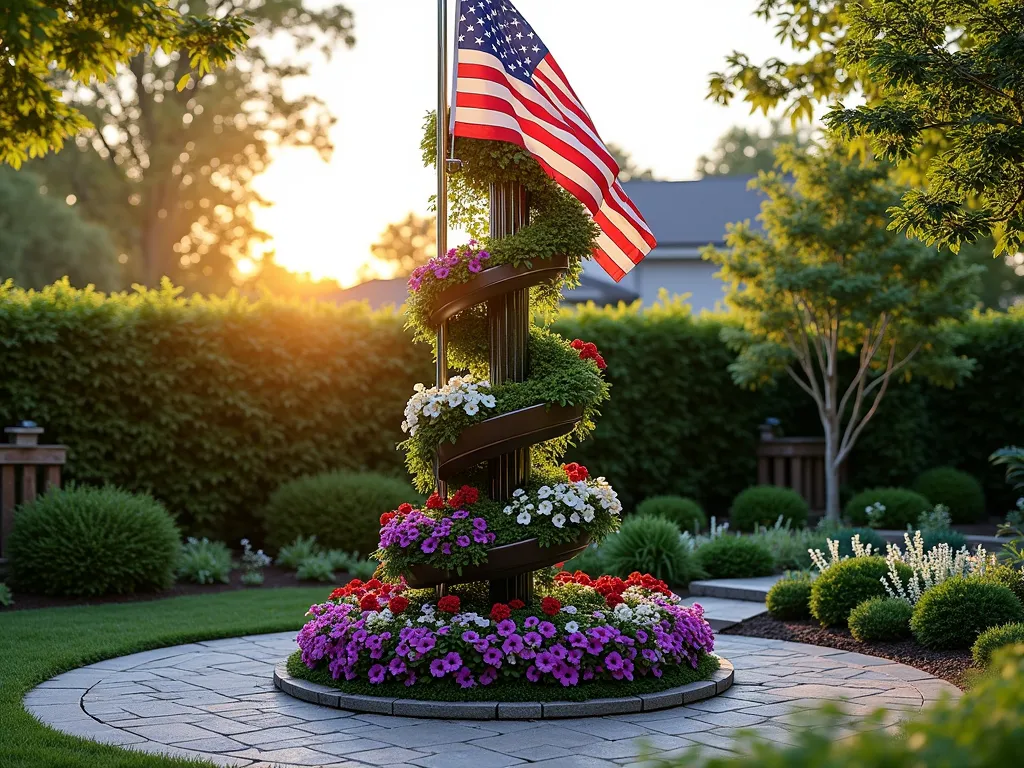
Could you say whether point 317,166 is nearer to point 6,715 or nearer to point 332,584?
point 332,584

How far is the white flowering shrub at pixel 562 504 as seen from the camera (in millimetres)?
6059

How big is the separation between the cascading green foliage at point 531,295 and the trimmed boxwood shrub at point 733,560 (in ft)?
13.7

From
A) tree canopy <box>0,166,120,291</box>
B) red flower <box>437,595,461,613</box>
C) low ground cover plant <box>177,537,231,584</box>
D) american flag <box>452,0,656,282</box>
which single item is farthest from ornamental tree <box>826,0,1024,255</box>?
tree canopy <box>0,166,120,291</box>

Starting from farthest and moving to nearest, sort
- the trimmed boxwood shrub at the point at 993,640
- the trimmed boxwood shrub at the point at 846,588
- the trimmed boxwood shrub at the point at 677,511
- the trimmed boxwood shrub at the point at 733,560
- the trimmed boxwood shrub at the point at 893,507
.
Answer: the trimmed boxwood shrub at the point at 893,507 < the trimmed boxwood shrub at the point at 677,511 < the trimmed boxwood shrub at the point at 733,560 < the trimmed boxwood shrub at the point at 846,588 < the trimmed boxwood shrub at the point at 993,640

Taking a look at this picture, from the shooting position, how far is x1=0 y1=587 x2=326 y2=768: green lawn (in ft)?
14.7

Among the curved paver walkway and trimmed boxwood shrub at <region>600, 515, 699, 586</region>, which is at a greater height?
trimmed boxwood shrub at <region>600, 515, 699, 586</region>

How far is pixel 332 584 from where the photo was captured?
10906 millimetres

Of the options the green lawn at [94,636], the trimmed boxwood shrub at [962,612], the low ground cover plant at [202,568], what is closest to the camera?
the green lawn at [94,636]

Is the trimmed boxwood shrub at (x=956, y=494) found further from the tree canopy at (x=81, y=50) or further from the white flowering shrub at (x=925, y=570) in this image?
the tree canopy at (x=81, y=50)

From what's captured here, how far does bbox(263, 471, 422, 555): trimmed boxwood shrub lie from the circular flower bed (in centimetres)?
521

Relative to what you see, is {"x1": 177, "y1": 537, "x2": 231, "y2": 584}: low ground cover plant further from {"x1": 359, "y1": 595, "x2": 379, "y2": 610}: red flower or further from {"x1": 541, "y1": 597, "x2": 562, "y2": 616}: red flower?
{"x1": 541, "y1": 597, "x2": 562, "y2": 616}: red flower

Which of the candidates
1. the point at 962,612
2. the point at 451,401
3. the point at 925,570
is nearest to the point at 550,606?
the point at 451,401

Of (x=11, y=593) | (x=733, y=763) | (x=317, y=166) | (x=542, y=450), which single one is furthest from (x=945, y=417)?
(x=317, y=166)

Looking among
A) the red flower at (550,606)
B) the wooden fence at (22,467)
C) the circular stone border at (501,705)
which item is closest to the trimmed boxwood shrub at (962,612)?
the circular stone border at (501,705)
